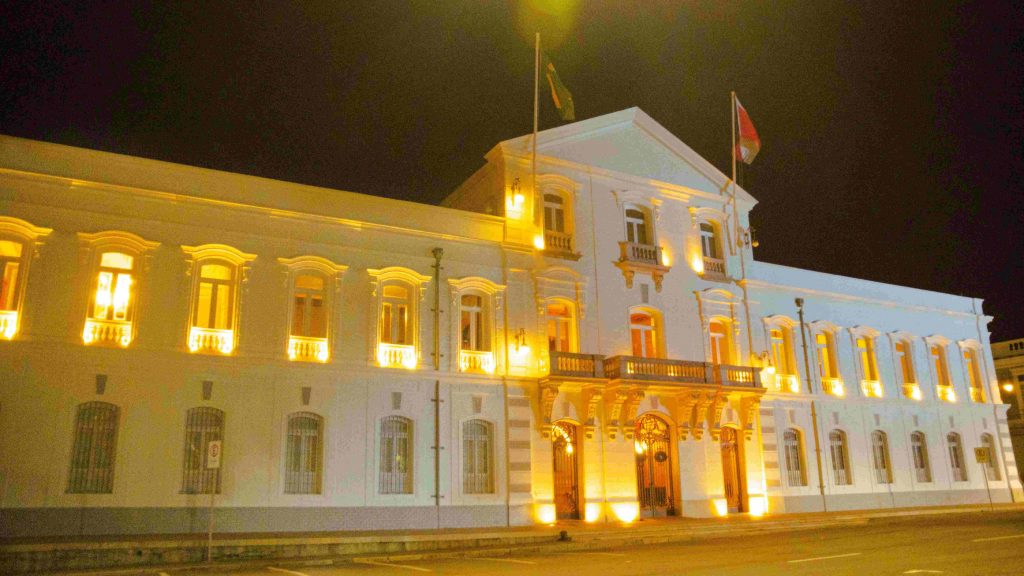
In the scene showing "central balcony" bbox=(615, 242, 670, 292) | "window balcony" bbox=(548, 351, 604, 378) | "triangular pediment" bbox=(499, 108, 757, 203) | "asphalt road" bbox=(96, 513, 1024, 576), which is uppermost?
"triangular pediment" bbox=(499, 108, 757, 203)

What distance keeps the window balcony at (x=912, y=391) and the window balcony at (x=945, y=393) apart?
1.51 meters

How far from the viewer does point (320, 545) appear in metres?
18.0

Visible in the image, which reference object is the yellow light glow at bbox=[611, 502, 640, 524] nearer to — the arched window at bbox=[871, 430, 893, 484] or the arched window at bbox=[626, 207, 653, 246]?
the arched window at bbox=[626, 207, 653, 246]

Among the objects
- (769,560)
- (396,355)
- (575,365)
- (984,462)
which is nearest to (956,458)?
(984,462)

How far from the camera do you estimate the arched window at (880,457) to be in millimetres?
32188

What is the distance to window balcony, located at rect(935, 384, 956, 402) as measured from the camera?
3572cm

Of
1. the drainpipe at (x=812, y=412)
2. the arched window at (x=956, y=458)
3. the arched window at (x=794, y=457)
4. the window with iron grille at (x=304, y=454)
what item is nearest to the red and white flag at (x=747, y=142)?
the drainpipe at (x=812, y=412)

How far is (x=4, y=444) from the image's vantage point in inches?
710

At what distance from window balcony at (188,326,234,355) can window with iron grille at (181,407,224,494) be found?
162cm

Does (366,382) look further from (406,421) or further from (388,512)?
(388,512)

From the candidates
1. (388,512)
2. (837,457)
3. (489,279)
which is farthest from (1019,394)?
(388,512)

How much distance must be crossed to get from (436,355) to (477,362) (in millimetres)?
1507

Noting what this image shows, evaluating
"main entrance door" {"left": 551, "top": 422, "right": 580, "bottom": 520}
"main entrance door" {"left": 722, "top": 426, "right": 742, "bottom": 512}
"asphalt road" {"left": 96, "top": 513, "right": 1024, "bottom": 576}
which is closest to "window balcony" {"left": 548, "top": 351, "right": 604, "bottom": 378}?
"main entrance door" {"left": 551, "top": 422, "right": 580, "bottom": 520}

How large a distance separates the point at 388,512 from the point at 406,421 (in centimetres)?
272
